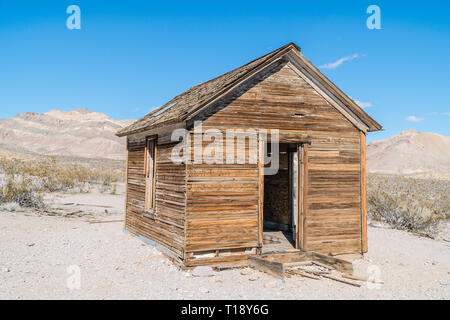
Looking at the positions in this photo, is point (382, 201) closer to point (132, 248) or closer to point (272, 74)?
point (272, 74)

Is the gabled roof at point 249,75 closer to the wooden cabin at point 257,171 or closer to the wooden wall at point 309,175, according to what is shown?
the wooden cabin at point 257,171

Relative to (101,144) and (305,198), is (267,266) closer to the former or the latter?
(305,198)

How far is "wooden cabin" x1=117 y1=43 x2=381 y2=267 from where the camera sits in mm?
6977

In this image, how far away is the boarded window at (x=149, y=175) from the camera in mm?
9047

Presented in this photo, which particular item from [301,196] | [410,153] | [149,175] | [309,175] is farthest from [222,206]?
[410,153]

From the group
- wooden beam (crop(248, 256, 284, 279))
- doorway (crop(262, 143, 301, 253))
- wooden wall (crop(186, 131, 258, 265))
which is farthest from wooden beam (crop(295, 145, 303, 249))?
wooden beam (crop(248, 256, 284, 279))

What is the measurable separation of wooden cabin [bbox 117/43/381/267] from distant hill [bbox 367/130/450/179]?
217 ft

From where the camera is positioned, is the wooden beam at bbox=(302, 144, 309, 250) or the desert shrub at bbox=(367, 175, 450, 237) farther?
the desert shrub at bbox=(367, 175, 450, 237)

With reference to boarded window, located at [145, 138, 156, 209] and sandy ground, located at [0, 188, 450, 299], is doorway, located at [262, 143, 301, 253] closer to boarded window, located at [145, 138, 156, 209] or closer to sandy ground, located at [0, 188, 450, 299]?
sandy ground, located at [0, 188, 450, 299]

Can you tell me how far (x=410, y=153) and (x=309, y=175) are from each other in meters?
84.1

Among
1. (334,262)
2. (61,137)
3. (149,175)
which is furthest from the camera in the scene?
(61,137)

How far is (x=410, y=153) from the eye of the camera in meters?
79.8

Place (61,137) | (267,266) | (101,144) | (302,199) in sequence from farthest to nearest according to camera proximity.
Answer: (61,137)
(101,144)
(302,199)
(267,266)
